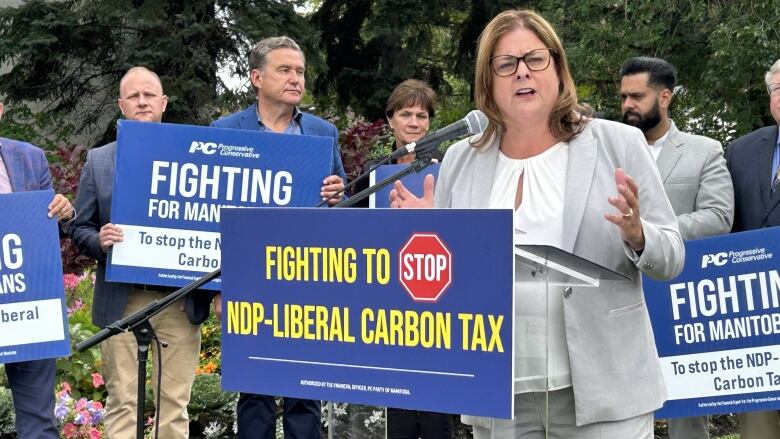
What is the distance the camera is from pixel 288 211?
3312 mm

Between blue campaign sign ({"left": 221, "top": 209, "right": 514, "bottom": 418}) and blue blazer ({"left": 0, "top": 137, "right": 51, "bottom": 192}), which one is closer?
blue campaign sign ({"left": 221, "top": 209, "right": 514, "bottom": 418})

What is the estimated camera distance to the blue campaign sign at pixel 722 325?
5.28m

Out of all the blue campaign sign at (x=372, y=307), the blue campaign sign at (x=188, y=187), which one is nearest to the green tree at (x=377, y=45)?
the blue campaign sign at (x=188, y=187)

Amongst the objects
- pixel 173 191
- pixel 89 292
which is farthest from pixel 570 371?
pixel 89 292

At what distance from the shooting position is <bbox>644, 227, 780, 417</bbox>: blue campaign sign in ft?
17.3

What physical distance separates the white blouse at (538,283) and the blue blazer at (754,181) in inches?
112

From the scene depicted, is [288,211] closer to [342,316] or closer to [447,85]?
[342,316]

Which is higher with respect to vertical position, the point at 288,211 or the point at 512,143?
the point at 512,143

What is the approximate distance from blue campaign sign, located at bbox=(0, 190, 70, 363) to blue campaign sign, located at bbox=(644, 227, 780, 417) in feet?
10.0

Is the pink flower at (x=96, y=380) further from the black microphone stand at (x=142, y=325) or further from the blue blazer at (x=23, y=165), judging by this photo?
the black microphone stand at (x=142, y=325)

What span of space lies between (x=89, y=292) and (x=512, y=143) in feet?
22.5

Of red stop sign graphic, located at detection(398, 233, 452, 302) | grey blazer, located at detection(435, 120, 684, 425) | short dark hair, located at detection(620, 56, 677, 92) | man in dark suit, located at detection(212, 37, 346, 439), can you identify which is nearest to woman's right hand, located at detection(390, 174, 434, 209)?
grey blazer, located at detection(435, 120, 684, 425)

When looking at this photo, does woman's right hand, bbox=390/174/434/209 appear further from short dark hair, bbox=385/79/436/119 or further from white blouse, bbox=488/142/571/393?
short dark hair, bbox=385/79/436/119

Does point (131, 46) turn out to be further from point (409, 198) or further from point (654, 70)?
point (409, 198)
